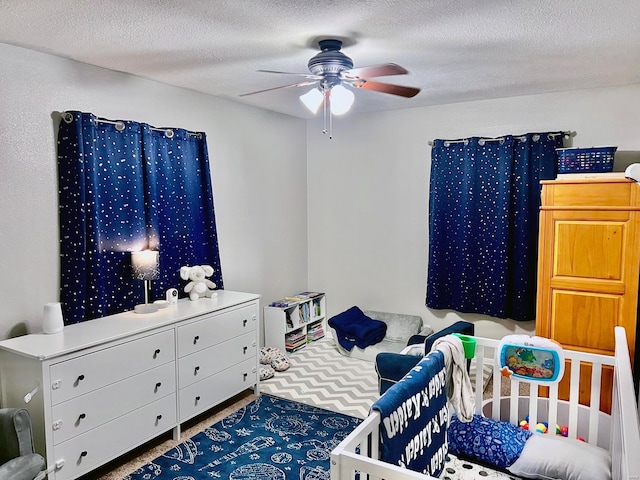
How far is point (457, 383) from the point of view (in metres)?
2.42

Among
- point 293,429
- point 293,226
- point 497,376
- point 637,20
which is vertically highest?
point 637,20

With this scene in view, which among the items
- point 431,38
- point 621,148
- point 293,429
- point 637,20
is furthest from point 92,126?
point 621,148

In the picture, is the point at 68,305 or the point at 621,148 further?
the point at 621,148

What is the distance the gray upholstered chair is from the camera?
6.76 ft

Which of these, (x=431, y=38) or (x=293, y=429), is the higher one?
(x=431, y=38)

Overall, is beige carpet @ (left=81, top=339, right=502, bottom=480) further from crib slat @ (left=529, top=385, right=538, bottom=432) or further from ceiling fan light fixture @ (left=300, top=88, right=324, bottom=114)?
ceiling fan light fixture @ (left=300, top=88, right=324, bottom=114)

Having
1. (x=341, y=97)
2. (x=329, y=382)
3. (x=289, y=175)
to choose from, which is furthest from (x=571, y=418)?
(x=289, y=175)

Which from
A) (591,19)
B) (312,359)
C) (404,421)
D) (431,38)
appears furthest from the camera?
(312,359)

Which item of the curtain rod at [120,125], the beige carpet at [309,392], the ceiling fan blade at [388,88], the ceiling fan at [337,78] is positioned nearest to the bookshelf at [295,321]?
the beige carpet at [309,392]

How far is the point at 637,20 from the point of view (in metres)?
2.25

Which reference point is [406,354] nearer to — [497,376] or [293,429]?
[497,376]

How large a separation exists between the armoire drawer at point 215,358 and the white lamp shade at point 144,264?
607mm

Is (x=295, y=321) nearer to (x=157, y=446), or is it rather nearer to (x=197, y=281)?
(x=197, y=281)

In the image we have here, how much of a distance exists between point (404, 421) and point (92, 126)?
251cm
